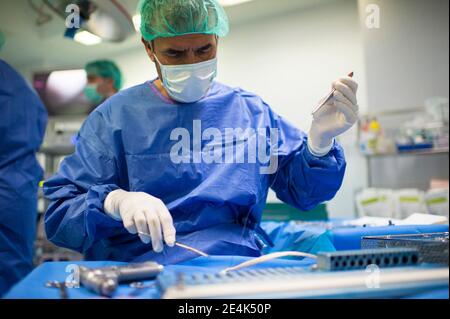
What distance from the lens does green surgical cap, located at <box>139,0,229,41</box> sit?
0.91m

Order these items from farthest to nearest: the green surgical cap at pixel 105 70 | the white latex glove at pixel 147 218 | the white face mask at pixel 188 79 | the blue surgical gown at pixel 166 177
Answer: the green surgical cap at pixel 105 70, the white face mask at pixel 188 79, the blue surgical gown at pixel 166 177, the white latex glove at pixel 147 218

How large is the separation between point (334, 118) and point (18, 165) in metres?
1.02

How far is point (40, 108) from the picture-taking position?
133cm

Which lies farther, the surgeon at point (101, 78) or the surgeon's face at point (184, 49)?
the surgeon at point (101, 78)

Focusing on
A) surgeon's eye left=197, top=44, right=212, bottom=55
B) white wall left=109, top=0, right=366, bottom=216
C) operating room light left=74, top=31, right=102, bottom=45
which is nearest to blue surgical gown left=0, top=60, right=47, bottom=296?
operating room light left=74, top=31, right=102, bottom=45

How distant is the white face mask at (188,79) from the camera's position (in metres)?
0.96

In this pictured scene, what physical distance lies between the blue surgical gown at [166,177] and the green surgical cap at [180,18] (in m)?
0.15

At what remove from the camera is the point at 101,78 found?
131cm

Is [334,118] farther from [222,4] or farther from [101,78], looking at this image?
[101,78]

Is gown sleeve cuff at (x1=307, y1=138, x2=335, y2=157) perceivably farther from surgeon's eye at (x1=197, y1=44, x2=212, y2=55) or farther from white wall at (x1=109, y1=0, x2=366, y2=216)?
surgeon's eye at (x1=197, y1=44, x2=212, y2=55)

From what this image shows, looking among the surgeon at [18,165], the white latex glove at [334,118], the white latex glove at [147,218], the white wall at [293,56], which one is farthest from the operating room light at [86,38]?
the white latex glove at [334,118]

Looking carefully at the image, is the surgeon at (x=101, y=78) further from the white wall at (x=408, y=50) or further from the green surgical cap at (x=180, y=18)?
the white wall at (x=408, y=50)

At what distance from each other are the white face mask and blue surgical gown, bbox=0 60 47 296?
0.39 m

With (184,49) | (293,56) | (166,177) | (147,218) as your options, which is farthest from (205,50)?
(147,218)
